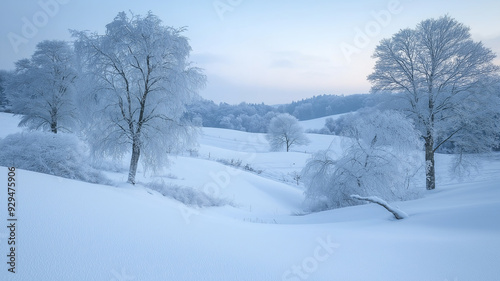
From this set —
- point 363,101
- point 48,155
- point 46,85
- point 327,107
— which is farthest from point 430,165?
point 327,107

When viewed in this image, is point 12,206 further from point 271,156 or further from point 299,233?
point 271,156

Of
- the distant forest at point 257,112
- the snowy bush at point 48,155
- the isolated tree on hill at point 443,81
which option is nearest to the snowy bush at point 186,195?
the snowy bush at point 48,155

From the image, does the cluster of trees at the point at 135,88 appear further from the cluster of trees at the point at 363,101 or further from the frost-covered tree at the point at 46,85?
the frost-covered tree at the point at 46,85

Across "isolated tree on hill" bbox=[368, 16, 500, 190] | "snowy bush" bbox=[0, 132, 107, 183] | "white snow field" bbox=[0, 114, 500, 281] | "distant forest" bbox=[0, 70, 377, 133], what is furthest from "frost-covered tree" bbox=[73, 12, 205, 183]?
"distant forest" bbox=[0, 70, 377, 133]

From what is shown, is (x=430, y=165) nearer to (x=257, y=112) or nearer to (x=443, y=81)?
(x=443, y=81)

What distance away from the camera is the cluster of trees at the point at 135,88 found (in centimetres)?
931

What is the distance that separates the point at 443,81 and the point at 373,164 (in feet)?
18.2

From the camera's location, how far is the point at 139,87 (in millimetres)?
9852

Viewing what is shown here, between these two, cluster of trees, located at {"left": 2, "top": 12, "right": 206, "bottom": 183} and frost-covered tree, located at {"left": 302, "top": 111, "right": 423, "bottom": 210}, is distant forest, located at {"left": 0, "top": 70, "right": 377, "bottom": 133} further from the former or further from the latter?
frost-covered tree, located at {"left": 302, "top": 111, "right": 423, "bottom": 210}

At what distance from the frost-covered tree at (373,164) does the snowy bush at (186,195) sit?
4.84m

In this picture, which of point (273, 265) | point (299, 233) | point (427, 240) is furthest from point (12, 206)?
point (427, 240)

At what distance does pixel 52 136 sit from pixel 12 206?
803 centimetres

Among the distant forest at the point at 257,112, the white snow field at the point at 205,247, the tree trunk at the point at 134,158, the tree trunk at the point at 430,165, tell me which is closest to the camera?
the white snow field at the point at 205,247

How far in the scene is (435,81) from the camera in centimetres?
1150
